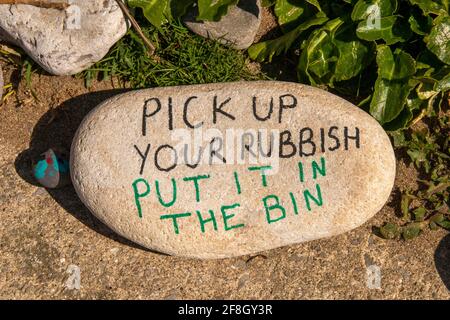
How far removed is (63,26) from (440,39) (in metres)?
1.82

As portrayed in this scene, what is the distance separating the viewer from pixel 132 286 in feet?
10.7

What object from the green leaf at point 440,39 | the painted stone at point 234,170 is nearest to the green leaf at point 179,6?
the painted stone at point 234,170

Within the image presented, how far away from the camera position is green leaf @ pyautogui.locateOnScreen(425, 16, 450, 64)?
3107 mm

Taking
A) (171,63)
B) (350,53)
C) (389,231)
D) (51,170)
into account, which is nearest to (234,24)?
(171,63)

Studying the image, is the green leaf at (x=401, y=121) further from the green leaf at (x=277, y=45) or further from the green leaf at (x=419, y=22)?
the green leaf at (x=277, y=45)

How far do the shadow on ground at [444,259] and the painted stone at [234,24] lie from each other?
4.75ft

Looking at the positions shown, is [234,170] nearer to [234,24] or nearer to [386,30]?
[234,24]

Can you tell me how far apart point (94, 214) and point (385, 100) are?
1.53m

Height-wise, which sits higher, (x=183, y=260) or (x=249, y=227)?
(x=249, y=227)

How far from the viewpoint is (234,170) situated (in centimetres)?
308

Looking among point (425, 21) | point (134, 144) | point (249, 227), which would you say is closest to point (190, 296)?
point (249, 227)

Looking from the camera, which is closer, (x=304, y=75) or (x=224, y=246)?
(x=224, y=246)

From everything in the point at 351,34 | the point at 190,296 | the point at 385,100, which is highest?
the point at 351,34

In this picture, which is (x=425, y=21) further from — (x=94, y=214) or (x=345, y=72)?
(x=94, y=214)
